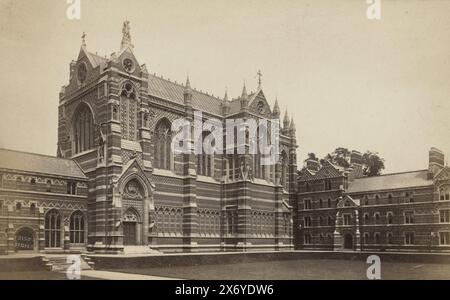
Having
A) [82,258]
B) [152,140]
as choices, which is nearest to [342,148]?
[152,140]

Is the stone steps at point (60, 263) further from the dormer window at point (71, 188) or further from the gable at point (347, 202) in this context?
the gable at point (347, 202)

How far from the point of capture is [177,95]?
55.2 meters

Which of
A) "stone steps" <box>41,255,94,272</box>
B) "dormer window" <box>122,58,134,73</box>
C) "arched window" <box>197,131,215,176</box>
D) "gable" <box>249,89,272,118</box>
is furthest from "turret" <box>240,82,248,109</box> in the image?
"stone steps" <box>41,255,94,272</box>

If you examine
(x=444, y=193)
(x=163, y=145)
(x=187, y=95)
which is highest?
(x=187, y=95)

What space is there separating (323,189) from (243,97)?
18.3 meters

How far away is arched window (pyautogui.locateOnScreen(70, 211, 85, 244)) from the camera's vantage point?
43125mm

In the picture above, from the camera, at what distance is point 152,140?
4984 centimetres

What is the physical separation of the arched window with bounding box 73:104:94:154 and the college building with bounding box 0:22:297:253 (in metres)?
0.10

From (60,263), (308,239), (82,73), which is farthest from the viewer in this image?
(308,239)

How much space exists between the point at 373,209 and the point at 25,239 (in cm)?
→ 4027

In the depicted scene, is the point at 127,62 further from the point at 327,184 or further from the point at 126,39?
the point at 327,184

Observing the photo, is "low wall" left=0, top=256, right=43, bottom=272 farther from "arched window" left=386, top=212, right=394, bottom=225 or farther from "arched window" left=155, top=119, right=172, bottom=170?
"arched window" left=386, top=212, right=394, bottom=225

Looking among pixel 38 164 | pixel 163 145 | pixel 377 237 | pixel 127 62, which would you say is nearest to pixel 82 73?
pixel 127 62
